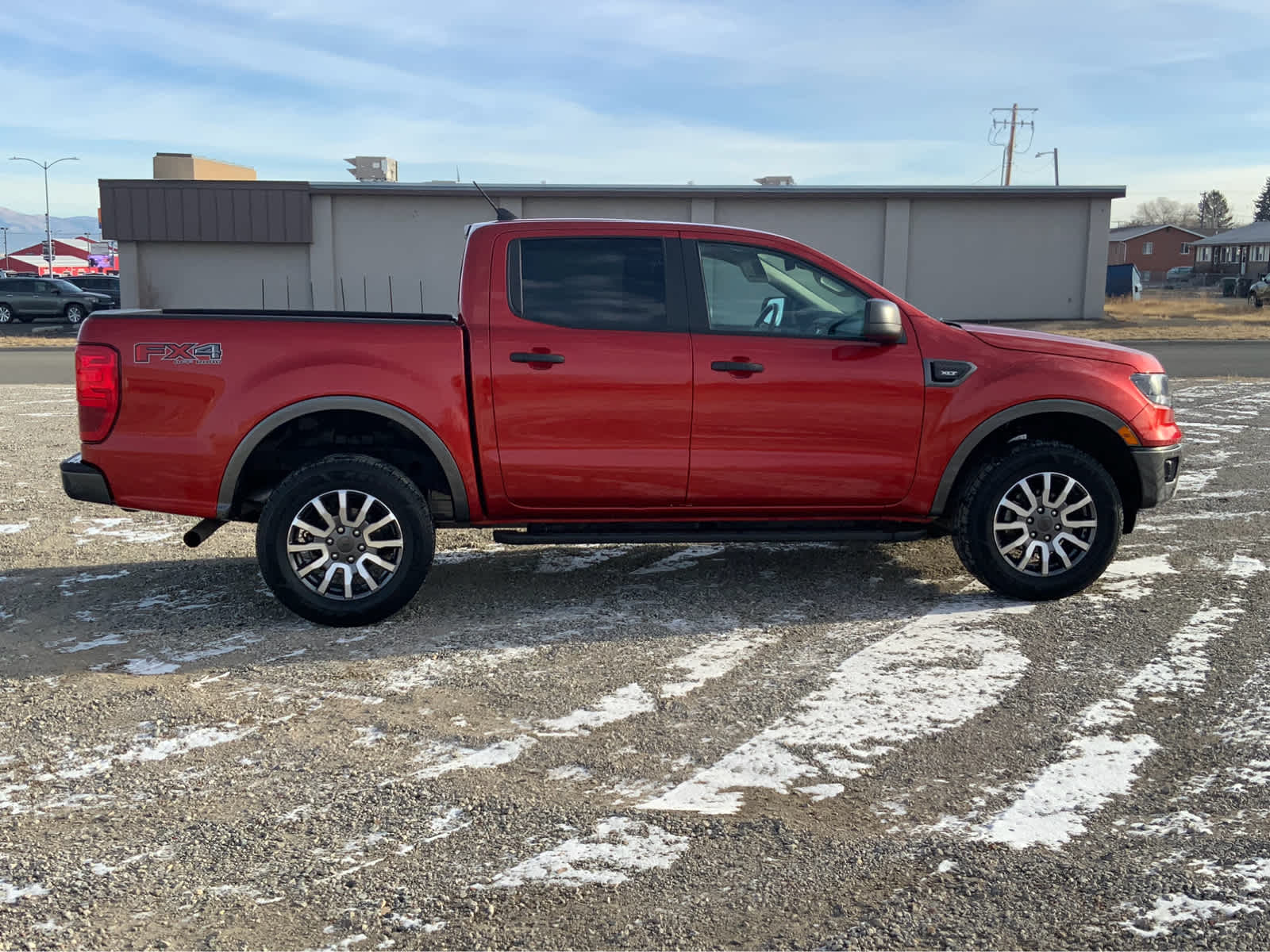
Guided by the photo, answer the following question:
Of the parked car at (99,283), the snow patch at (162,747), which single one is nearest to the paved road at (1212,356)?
the snow patch at (162,747)

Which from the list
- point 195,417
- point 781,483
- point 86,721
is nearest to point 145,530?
point 195,417

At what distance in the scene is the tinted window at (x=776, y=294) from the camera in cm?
586

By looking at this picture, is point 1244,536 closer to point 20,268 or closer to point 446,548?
point 446,548

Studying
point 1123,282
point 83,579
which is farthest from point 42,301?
point 1123,282

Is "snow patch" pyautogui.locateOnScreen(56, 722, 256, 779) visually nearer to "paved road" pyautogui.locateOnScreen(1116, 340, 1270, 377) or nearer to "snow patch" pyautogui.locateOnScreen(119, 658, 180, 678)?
"snow patch" pyautogui.locateOnScreen(119, 658, 180, 678)

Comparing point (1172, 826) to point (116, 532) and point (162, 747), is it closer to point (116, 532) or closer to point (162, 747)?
point (162, 747)

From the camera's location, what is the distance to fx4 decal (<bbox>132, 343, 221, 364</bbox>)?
545 cm

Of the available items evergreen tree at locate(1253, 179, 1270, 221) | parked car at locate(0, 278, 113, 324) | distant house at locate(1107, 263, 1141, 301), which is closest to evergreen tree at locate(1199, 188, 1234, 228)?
evergreen tree at locate(1253, 179, 1270, 221)

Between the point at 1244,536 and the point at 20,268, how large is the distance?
123 meters

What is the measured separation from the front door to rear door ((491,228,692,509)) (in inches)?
5.1

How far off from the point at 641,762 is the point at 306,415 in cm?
263

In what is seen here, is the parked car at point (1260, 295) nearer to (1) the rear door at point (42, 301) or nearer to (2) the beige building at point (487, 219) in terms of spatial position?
(2) the beige building at point (487, 219)

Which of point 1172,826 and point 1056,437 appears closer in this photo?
point 1172,826

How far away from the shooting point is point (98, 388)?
548 centimetres
